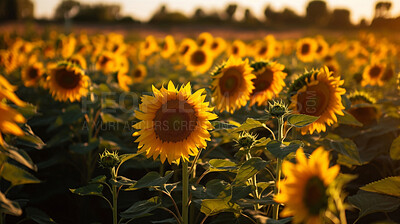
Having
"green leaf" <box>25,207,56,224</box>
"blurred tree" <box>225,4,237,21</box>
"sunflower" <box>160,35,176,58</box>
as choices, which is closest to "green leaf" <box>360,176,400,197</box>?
"green leaf" <box>25,207,56,224</box>

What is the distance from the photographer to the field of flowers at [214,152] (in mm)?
1728

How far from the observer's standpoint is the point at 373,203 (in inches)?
80.4

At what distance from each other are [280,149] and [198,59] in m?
4.52

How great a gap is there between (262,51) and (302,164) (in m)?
6.20

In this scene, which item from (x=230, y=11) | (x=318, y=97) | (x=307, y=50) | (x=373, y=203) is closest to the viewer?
(x=373, y=203)

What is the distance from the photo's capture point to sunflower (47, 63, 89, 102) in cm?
360

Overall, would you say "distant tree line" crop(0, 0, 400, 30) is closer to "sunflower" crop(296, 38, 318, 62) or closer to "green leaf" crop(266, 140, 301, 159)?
"sunflower" crop(296, 38, 318, 62)

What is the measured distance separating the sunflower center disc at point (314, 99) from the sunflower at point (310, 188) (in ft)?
4.43

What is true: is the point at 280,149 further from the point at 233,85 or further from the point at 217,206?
the point at 233,85

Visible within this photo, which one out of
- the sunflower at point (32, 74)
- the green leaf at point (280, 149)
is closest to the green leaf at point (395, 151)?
the green leaf at point (280, 149)

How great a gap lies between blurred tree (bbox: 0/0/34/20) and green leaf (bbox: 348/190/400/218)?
46.9 meters

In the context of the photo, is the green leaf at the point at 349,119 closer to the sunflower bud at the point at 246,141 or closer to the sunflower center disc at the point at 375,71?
the sunflower bud at the point at 246,141

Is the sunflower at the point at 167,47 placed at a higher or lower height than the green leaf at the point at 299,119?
higher

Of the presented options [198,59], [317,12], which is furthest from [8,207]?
[317,12]
